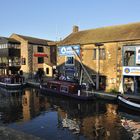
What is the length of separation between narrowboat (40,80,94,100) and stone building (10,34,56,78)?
18.7 m

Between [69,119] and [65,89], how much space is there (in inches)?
497

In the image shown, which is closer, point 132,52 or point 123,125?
point 123,125

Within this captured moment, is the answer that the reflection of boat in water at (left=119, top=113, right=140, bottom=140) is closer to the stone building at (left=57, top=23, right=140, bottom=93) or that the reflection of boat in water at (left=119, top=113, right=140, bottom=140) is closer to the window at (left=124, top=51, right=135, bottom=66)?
the stone building at (left=57, top=23, right=140, bottom=93)

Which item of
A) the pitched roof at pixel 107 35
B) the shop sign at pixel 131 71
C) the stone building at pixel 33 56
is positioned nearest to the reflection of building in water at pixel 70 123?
the shop sign at pixel 131 71

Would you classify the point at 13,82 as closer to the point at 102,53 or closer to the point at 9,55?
the point at 9,55

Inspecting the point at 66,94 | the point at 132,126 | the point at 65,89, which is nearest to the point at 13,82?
the point at 65,89

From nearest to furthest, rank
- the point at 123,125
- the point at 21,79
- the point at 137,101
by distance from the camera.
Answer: the point at 123,125, the point at 137,101, the point at 21,79

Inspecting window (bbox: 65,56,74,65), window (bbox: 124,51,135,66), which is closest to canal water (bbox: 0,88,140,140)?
window (bbox: 124,51,135,66)

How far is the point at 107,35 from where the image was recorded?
40.7 metres

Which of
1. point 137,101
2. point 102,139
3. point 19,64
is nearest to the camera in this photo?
point 102,139

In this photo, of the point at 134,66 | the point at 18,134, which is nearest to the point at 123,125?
→ the point at 18,134

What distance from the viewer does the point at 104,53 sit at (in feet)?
128

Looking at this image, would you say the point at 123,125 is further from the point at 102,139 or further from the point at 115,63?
the point at 115,63

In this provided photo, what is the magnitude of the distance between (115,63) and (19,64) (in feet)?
102
